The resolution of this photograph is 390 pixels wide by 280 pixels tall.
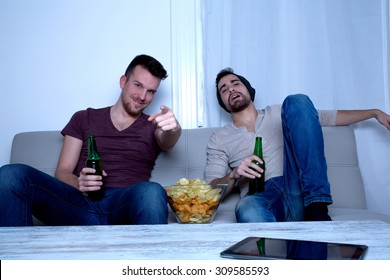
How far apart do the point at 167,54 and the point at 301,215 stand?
1.37 metres

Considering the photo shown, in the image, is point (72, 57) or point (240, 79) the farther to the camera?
point (72, 57)

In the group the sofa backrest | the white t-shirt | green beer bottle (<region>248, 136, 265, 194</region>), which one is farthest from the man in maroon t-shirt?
green beer bottle (<region>248, 136, 265, 194</region>)

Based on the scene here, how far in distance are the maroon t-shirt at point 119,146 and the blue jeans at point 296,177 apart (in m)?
0.57

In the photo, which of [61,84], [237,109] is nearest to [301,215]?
[237,109]

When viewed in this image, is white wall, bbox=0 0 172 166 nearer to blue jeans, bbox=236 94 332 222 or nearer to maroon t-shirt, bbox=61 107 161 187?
maroon t-shirt, bbox=61 107 161 187

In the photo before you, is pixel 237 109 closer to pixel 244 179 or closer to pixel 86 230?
pixel 244 179

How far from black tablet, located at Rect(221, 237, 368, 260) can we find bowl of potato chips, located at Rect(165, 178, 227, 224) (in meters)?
0.66

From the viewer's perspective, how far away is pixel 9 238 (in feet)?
3.32

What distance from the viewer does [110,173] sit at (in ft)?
6.52

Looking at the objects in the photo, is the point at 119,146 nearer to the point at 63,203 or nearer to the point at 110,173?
the point at 110,173

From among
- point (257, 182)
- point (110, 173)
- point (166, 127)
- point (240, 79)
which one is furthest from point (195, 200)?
point (240, 79)

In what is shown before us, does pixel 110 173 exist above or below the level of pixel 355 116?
below

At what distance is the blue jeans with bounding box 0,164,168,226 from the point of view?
1.48 m

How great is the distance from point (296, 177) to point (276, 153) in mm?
→ 317
